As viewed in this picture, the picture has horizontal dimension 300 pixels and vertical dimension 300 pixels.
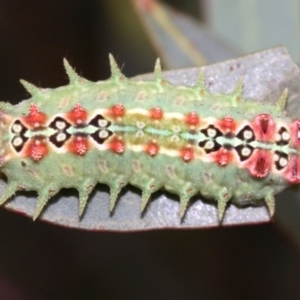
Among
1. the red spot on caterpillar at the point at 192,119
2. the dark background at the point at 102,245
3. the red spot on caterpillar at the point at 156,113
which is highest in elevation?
the red spot on caterpillar at the point at 156,113

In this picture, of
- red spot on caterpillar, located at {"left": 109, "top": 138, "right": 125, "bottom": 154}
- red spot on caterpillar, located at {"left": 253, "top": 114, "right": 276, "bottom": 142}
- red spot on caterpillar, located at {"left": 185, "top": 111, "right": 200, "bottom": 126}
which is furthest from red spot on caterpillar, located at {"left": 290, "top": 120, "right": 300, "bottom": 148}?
red spot on caterpillar, located at {"left": 109, "top": 138, "right": 125, "bottom": 154}

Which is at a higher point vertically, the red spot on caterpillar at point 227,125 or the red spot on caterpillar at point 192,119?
the red spot on caterpillar at point 192,119

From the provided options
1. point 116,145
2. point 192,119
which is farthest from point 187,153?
point 116,145

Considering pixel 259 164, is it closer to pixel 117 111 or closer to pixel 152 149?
pixel 152 149

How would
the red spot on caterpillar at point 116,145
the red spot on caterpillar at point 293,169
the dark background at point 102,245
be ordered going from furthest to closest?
the dark background at point 102,245
the red spot on caterpillar at point 293,169
the red spot on caterpillar at point 116,145

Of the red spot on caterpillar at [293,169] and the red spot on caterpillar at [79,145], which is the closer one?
the red spot on caterpillar at [79,145]

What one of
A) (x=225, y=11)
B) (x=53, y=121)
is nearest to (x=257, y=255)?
(x=225, y=11)

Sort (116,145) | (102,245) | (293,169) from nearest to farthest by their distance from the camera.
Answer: (116,145) → (293,169) → (102,245)

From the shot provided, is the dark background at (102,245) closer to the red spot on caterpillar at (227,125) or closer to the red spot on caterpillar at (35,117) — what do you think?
the red spot on caterpillar at (35,117)

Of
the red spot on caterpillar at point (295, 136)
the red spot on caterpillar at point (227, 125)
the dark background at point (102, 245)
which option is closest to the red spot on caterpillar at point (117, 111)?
the red spot on caterpillar at point (227, 125)
